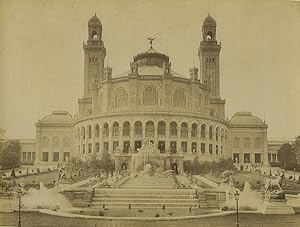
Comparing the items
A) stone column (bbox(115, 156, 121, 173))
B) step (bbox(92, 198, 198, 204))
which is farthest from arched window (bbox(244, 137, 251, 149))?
step (bbox(92, 198, 198, 204))

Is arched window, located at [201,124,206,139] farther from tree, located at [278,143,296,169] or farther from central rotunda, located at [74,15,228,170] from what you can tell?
tree, located at [278,143,296,169]

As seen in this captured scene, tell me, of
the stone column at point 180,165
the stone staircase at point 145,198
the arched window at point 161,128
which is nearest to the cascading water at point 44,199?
the stone staircase at point 145,198

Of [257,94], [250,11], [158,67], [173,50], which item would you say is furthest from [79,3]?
[158,67]

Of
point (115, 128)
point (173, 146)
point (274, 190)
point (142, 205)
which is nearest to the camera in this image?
point (274, 190)

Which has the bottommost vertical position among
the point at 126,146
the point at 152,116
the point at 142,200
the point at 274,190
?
the point at 142,200

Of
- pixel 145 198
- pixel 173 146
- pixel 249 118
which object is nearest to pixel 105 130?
pixel 173 146

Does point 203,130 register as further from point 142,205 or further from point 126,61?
point 142,205

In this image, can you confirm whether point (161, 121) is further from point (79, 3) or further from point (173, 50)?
point (79, 3)
